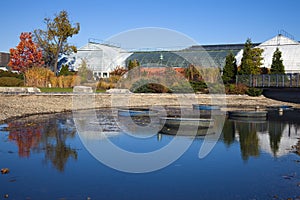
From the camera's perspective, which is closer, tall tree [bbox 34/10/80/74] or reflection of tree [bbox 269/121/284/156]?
reflection of tree [bbox 269/121/284/156]

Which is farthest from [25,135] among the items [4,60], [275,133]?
[4,60]

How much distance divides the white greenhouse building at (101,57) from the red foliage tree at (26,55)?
7.43m

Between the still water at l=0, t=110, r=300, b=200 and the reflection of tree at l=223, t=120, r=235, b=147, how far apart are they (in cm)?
4

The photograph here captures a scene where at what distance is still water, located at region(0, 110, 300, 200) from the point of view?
24.1 feet

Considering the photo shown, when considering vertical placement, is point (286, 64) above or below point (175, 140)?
above

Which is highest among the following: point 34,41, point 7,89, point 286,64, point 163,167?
point 34,41

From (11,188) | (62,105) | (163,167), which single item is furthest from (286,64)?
(11,188)

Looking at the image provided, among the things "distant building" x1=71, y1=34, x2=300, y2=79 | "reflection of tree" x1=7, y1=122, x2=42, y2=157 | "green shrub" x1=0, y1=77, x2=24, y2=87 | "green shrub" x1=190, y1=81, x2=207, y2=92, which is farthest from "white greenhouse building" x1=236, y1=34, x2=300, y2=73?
"reflection of tree" x1=7, y1=122, x2=42, y2=157

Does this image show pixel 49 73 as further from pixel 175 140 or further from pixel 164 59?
pixel 175 140

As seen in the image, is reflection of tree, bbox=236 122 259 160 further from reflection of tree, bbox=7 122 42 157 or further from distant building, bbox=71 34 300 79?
distant building, bbox=71 34 300 79

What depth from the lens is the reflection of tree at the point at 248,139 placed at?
11.7m

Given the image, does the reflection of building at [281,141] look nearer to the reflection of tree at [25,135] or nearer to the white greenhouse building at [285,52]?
the reflection of tree at [25,135]

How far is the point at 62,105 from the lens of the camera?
2495 centimetres

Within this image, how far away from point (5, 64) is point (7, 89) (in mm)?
33845
